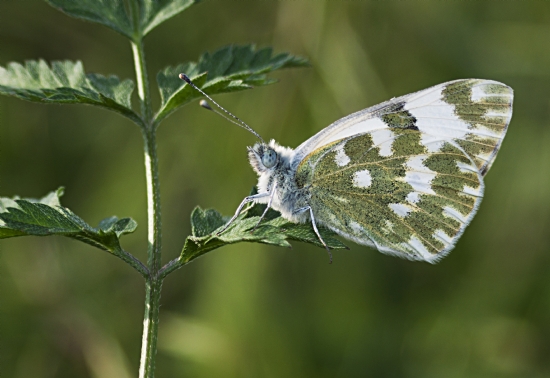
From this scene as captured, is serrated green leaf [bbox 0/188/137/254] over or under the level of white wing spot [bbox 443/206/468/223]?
under

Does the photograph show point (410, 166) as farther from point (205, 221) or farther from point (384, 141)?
point (205, 221)

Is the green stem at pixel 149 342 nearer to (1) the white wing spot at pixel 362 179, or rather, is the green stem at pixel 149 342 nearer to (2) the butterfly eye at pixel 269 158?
(2) the butterfly eye at pixel 269 158

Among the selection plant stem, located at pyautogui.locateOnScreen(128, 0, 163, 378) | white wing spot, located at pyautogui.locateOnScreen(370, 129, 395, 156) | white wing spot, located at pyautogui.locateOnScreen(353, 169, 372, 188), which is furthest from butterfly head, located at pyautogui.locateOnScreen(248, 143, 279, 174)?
plant stem, located at pyautogui.locateOnScreen(128, 0, 163, 378)

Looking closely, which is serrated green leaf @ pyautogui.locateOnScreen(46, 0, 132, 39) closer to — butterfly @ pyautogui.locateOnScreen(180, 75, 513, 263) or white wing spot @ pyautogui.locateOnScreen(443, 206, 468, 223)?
butterfly @ pyautogui.locateOnScreen(180, 75, 513, 263)

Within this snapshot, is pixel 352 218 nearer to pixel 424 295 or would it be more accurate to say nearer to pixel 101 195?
pixel 424 295

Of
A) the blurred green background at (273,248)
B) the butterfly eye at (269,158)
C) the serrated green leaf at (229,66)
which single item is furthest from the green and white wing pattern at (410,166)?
the blurred green background at (273,248)

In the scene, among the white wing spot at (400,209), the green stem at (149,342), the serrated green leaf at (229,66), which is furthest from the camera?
the white wing spot at (400,209)
